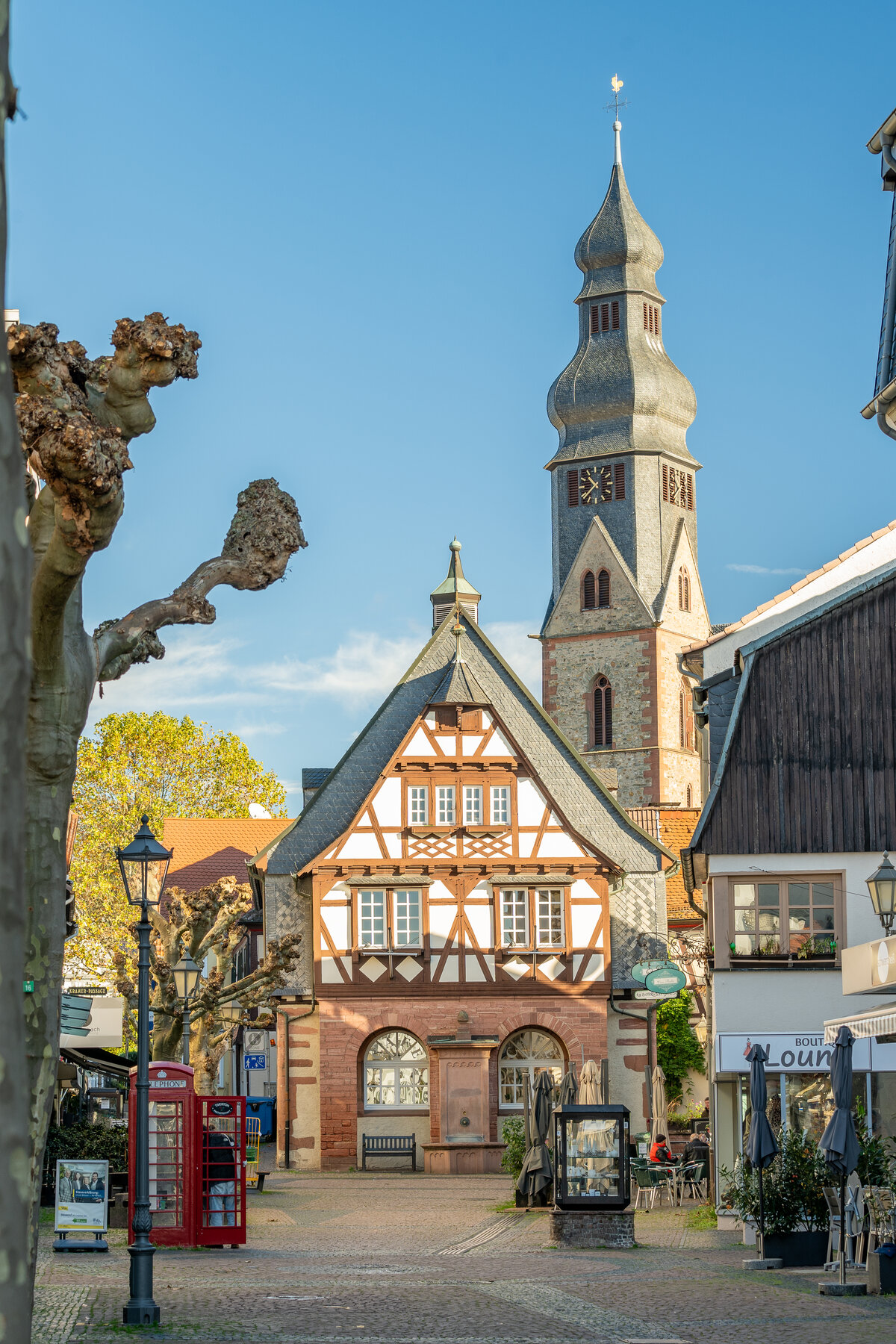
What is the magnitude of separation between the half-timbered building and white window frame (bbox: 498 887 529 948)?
0.12 ft

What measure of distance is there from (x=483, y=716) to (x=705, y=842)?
1427 cm

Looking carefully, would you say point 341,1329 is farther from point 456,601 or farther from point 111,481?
point 456,601

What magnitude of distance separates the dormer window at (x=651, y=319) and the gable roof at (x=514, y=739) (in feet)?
147

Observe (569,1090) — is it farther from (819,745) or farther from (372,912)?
(372,912)

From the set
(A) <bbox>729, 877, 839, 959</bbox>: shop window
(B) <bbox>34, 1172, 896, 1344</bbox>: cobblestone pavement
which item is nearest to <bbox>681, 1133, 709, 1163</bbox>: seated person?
(B) <bbox>34, 1172, 896, 1344</bbox>: cobblestone pavement

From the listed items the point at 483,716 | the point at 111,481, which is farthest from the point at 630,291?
the point at 111,481

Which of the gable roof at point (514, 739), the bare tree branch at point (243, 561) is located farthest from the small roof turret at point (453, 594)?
the bare tree branch at point (243, 561)

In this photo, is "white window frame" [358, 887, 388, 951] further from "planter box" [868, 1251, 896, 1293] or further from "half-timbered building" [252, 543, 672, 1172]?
"planter box" [868, 1251, 896, 1293]

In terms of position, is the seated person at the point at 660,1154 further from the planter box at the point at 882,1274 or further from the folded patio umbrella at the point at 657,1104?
the planter box at the point at 882,1274

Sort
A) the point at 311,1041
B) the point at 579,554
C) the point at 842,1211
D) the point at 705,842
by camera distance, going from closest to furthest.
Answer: the point at 842,1211
the point at 705,842
the point at 311,1041
the point at 579,554

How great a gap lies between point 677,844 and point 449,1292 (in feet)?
114

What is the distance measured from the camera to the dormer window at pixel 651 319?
8412cm

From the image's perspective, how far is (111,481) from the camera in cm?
782

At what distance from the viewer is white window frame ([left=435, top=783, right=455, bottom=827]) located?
39.2 metres
